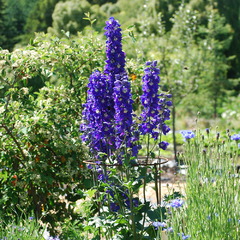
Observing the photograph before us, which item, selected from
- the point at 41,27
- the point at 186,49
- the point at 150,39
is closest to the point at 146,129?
the point at 186,49

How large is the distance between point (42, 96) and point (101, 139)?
1.10 meters

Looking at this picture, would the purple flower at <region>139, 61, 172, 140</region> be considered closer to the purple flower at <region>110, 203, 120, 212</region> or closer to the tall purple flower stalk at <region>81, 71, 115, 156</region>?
the tall purple flower stalk at <region>81, 71, 115, 156</region>

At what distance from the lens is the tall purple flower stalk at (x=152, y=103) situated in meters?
1.94

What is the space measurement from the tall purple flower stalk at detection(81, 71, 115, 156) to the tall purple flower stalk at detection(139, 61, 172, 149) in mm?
251

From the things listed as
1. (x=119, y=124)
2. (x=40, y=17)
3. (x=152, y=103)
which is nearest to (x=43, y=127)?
(x=119, y=124)

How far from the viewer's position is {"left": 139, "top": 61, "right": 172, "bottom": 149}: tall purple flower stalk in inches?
76.2

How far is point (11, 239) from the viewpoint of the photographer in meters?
1.95

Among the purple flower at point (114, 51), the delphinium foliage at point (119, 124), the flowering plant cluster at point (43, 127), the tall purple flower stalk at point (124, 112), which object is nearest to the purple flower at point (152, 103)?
the delphinium foliage at point (119, 124)

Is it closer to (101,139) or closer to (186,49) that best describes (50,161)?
(101,139)

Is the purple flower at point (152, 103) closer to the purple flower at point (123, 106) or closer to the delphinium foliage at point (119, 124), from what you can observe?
the delphinium foliage at point (119, 124)

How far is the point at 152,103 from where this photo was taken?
197cm

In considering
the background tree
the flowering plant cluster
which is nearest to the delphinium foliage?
the flowering plant cluster

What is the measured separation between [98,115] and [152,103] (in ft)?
1.32

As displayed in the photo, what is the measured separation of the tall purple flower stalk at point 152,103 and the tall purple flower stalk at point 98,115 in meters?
0.25
